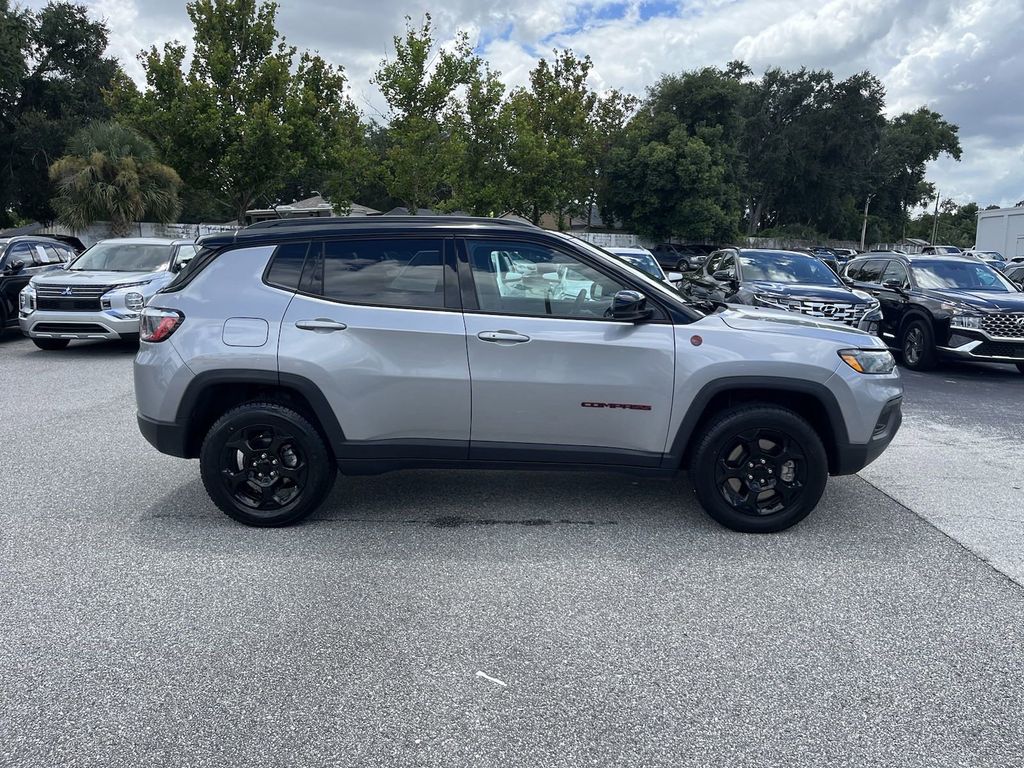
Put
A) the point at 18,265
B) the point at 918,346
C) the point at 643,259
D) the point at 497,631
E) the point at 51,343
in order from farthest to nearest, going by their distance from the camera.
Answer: the point at 643,259
the point at 18,265
the point at 51,343
the point at 918,346
the point at 497,631

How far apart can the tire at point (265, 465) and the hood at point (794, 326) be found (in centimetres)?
254

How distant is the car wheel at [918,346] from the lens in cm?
1089

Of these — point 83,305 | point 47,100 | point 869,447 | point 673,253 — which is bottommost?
point 869,447

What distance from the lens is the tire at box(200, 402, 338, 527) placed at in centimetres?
446

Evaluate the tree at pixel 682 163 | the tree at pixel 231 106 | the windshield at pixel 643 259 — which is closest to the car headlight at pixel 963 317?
the windshield at pixel 643 259

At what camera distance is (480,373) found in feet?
14.4

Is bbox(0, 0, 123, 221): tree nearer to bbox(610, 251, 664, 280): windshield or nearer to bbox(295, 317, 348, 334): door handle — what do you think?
bbox(610, 251, 664, 280): windshield

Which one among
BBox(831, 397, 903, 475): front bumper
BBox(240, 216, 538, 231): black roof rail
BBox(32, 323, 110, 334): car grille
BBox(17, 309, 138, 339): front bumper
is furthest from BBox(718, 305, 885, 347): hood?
BBox(32, 323, 110, 334): car grille

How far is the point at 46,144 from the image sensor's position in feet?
112

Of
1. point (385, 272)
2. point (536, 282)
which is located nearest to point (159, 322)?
point (385, 272)

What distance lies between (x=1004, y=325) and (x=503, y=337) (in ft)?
28.7

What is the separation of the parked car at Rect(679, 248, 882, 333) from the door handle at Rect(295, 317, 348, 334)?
654cm

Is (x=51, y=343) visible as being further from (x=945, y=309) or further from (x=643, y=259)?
(x=945, y=309)

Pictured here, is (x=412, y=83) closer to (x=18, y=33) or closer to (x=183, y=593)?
(x=18, y=33)
